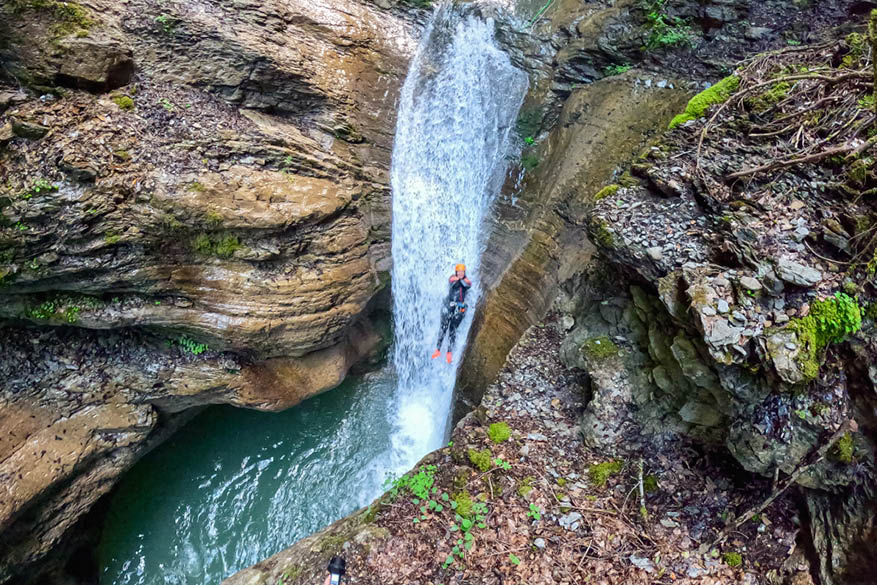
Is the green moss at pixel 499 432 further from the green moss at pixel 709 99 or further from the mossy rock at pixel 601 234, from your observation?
the green moss at pixel 709 99

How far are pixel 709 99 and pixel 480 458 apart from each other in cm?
489

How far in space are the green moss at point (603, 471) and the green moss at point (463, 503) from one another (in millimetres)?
1324

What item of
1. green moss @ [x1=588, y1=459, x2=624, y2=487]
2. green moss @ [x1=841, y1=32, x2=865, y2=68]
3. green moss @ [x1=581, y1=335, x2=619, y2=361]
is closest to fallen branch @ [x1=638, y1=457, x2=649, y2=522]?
green moss @ [x1=588, y1=459, x2=624, y2=487]

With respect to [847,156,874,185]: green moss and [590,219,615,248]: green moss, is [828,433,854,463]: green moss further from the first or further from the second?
[590,219,615,248]: green moss

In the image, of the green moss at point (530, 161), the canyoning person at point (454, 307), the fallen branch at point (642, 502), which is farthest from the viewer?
the green moss at point (530, 161)

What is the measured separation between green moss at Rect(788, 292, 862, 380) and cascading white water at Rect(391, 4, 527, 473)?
5198 mm

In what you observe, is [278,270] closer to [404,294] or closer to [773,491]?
[404,294]

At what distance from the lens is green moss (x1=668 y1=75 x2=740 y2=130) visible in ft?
15.3

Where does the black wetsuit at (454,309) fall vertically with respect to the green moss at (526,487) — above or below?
below

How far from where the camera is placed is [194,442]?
795 centimetres

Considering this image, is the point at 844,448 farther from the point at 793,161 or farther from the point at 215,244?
the point at 215,244

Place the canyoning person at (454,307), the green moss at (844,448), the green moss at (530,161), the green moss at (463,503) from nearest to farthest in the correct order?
the green moss at (844,448)
the green moss at (463,503)
the canyoning person at (454,307)
the green moss at (530,161)

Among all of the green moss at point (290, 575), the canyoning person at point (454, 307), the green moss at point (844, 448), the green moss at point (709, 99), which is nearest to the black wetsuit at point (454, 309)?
the canyoning person at point (454, 307)

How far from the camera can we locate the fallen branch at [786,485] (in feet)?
10.1
